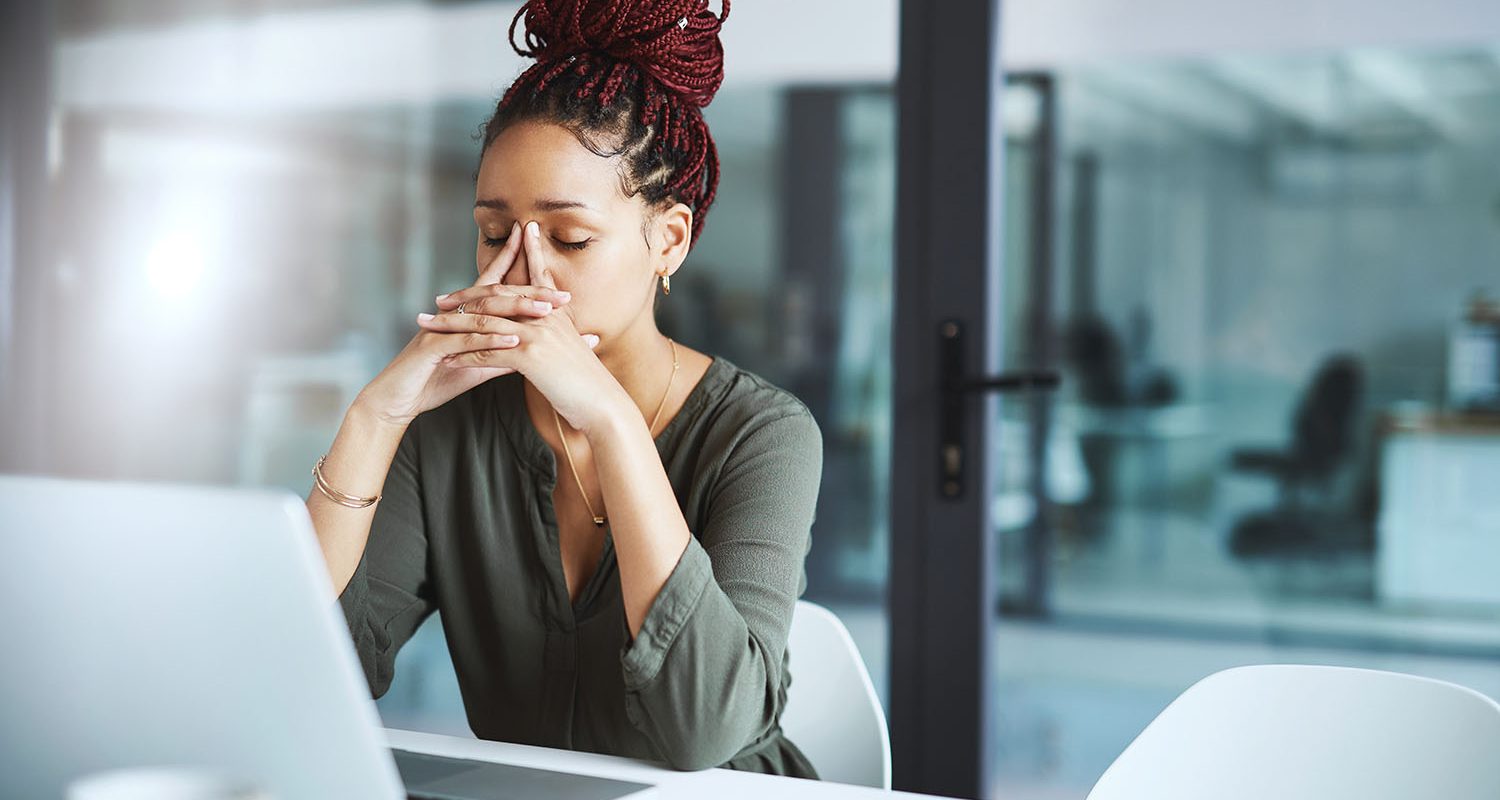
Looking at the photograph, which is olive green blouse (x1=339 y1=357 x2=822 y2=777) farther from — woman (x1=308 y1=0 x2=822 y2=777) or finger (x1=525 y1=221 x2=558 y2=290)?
finger (x1=525 y1=221 x2=558 y2=290)

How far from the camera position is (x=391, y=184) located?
3.18 m

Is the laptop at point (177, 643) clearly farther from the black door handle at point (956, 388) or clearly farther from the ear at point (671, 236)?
the black door handle at point (956, 388)

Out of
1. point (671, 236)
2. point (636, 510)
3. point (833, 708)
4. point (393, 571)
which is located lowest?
point (833, 708)

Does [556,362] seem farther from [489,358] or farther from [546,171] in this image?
[546,171]

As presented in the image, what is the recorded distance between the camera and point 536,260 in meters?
1.41

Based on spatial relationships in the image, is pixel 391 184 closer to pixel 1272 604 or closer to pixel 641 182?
pixel 641 182

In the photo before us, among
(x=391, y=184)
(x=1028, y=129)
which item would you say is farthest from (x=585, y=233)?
(x=391, y=184)

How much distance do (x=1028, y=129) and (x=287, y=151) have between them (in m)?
1.85

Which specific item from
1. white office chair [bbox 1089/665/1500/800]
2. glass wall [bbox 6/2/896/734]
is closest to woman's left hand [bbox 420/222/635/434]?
white office chair [bbox 1089/665/1500/800]

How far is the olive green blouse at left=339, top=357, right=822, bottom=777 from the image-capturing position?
4.50 feet

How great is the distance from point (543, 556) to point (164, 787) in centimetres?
74

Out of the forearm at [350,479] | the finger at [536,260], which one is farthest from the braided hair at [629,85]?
the forearm at [350,479]

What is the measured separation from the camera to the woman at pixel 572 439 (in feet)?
4.32

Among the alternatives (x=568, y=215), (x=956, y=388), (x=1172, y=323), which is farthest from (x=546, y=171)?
(x=1172, y=323)
